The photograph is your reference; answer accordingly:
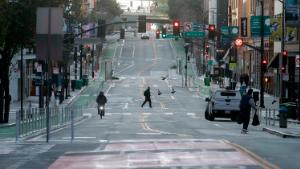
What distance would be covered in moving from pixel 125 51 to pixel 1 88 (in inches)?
4640

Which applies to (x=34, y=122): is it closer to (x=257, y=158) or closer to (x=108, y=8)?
(x=257, y=158)

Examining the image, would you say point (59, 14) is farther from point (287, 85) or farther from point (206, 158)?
point (287, 85)

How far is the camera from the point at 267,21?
64.2 metres

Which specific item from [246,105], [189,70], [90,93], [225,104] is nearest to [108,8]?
[189,70]

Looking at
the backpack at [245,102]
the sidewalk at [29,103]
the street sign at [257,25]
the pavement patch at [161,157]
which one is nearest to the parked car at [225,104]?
the sidewalk at [29,103]

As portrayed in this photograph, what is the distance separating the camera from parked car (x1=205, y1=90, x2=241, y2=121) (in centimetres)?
4503

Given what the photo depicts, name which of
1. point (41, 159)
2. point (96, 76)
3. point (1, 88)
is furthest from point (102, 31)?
point (96, 76)

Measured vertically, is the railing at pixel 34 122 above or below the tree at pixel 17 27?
below

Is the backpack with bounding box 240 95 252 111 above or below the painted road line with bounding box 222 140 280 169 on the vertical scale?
above

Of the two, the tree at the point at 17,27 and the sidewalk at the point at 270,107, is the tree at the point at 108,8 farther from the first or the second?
the tree at the point at 17,27

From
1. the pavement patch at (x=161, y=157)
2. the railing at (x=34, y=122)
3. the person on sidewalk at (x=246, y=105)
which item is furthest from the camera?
the person on sidewalk at (x=246, y=105)

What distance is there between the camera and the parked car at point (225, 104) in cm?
4503

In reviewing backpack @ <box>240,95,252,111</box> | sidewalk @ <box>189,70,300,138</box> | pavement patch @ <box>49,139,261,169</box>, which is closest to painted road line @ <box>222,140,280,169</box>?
pavement patch @ <box>49,139,261,169</box>

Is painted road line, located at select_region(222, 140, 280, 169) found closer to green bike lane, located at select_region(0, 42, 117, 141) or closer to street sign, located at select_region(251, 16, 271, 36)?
green bike lane, located at select_region(0, 42, 117, 141)
